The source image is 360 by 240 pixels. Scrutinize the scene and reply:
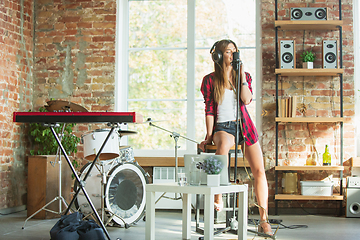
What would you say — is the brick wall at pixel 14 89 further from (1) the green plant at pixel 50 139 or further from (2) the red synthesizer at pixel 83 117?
(2) the red synthesizer at pixel 83 117

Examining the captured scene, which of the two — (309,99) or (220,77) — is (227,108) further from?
(309,99)

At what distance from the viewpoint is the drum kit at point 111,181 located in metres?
3.50

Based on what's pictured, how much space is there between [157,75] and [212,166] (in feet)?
9.43

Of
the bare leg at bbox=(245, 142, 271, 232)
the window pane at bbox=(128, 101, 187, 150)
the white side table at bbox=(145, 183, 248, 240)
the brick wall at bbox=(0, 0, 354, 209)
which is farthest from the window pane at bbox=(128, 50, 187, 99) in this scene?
the white side table at bbox=(145, 183, 248, 240)

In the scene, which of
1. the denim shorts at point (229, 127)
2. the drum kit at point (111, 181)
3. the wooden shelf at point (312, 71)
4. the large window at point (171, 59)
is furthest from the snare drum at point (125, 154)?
the wooden shelf at point (312, 71)

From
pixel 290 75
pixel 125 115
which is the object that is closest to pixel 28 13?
pixel 125 115

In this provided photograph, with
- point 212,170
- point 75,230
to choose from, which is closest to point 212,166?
point 212,170

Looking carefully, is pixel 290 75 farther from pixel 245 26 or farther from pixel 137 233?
pixel 137 233

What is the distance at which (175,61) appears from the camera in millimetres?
4891

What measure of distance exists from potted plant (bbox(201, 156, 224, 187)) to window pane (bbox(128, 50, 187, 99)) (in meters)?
2.67

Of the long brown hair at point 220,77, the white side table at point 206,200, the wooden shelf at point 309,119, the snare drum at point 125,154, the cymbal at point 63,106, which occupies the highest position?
the long brown hair at point 220,77

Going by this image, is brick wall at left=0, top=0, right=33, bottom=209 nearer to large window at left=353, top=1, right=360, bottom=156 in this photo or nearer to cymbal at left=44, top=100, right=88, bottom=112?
cymbal at left=44, top=100, right=88, bottom=112

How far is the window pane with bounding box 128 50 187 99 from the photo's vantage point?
16.0ft

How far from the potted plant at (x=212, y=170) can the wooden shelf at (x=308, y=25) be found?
2.71 m
